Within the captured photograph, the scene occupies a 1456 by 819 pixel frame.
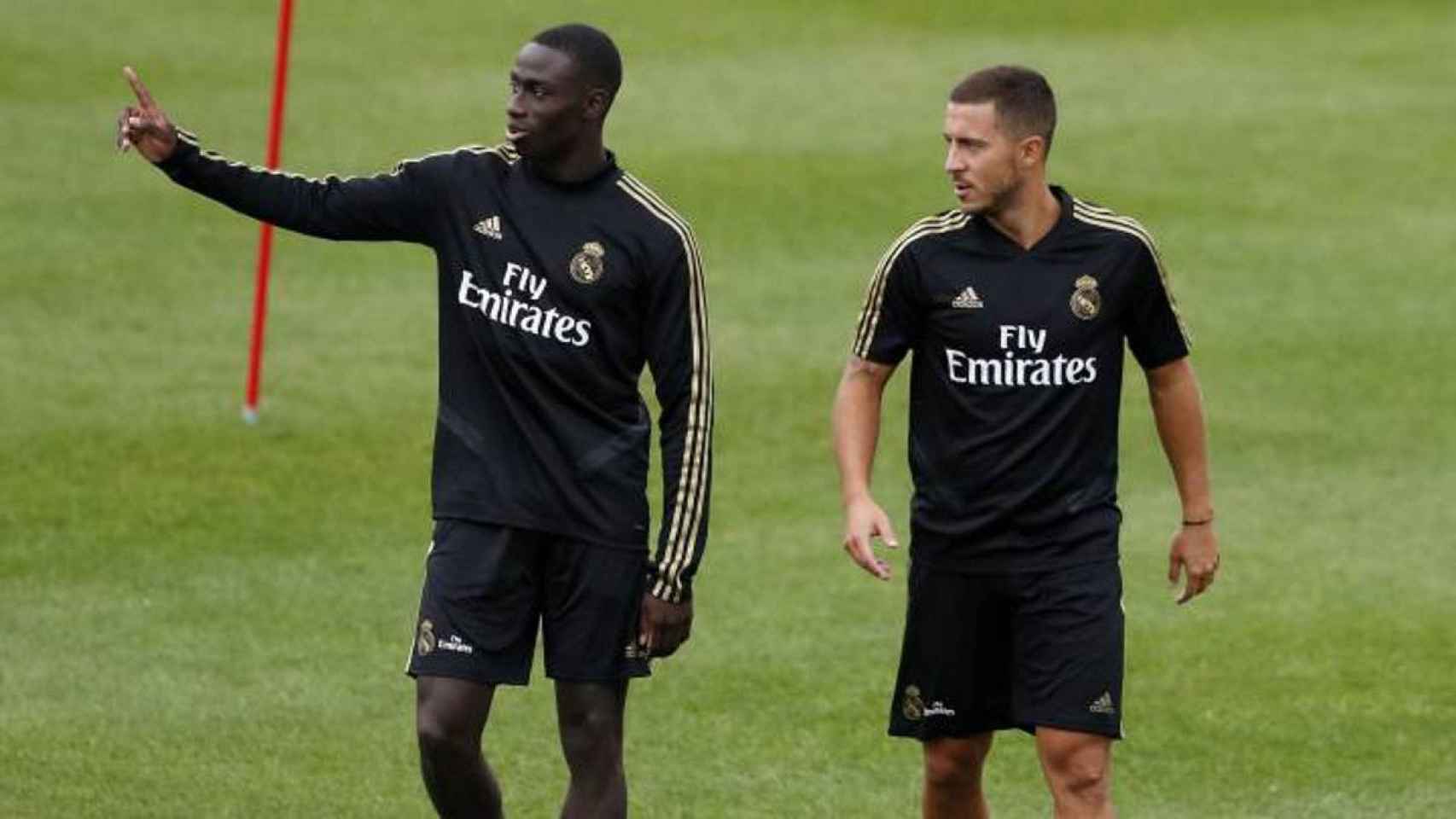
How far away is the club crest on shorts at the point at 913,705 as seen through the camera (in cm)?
881

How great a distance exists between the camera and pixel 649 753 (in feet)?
35.1

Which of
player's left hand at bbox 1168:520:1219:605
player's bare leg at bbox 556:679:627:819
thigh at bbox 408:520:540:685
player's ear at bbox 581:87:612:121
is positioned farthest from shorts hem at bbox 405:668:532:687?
player's left hand at bbox 1168:520:1219:605

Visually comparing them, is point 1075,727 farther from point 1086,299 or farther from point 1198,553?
point 1086,299

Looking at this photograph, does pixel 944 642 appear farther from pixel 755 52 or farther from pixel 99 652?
pixel 755 52

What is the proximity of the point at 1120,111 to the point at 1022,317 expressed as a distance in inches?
535

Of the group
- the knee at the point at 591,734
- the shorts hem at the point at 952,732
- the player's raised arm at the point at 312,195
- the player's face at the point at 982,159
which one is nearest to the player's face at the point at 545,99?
the player's raised arm at the point at 312,195

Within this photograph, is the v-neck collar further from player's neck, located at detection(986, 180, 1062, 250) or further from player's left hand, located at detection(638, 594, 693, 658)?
player's left hand, located at detection(638, 594, 693, 658)

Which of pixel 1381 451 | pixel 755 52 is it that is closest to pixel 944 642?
pixel 1381 451

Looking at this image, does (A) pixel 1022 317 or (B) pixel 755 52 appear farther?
(B) pixel 755 52

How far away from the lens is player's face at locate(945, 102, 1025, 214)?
8.54 metres

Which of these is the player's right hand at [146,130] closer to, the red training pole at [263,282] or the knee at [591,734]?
the knee at [591,734]

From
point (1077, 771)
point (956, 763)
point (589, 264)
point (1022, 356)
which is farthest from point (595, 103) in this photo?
point (1077, 771)

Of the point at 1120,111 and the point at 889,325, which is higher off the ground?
the point at 1120,111

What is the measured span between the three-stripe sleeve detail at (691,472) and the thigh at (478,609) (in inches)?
15.8
